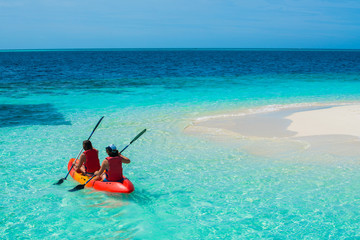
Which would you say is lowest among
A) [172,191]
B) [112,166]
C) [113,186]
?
[172,191]

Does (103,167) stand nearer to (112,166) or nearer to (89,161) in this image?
(112,166)

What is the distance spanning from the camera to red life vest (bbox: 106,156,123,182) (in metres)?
8.63

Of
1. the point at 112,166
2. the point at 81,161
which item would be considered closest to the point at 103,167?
the point at 112,166

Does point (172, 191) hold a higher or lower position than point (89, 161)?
lower

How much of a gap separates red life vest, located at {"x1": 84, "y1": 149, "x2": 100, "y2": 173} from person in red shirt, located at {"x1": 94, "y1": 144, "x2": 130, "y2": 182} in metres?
0.67

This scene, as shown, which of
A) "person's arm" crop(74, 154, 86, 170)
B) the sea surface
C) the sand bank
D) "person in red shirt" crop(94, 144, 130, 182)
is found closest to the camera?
the sea surface

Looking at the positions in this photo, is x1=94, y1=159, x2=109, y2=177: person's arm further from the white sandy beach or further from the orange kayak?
the white sandy beach

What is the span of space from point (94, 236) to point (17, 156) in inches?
249

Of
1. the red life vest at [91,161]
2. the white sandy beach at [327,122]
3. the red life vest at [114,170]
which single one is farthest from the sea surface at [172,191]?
the white sandy beach at [327,122]

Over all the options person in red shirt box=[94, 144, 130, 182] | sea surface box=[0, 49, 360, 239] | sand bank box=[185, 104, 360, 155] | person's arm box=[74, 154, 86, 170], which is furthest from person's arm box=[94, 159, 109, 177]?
sand bank box=[185, 104, 360, 155]

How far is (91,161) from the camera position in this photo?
376 inches

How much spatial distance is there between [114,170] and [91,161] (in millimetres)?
1137

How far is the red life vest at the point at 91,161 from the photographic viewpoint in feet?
31.2

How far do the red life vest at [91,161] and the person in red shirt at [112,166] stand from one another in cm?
67
